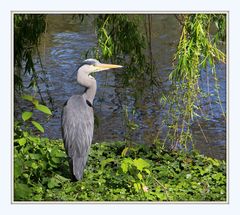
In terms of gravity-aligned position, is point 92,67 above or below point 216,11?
below

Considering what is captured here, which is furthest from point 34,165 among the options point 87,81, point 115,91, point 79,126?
point 115,91

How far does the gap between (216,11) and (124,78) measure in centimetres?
150

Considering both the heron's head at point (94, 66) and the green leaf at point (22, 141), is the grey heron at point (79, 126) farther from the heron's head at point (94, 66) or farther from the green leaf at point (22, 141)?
the green leaf at point (22, 141)

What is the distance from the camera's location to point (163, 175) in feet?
14.3

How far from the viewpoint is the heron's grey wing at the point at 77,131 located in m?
4.13

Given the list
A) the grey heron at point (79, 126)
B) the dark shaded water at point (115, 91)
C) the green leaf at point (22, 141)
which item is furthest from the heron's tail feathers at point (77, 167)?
the dark shaded water at point (115, 91)

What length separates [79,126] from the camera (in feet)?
13.7

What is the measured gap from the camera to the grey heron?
4125 millimetres

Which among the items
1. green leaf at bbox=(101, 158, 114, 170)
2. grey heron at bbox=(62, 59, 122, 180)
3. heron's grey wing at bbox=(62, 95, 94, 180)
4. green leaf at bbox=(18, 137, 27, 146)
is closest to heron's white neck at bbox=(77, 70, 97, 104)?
grey heron at bbox=(62, 59, 122, 180)

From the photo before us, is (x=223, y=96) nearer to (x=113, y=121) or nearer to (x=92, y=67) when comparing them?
(x=113, y=121)

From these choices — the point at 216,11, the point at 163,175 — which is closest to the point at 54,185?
the point at 163,175

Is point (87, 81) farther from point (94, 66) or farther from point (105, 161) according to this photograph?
point (105, 161)

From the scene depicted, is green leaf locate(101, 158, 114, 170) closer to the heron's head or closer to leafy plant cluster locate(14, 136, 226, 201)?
leafy plant cluster locate(14, 136, 226, 201)

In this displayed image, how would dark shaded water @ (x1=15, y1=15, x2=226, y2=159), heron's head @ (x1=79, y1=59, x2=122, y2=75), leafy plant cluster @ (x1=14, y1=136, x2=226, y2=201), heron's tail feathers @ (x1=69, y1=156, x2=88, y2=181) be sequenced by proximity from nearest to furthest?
1. leafy plant cluster @ (x1=14, y1=136, x2=226, y2=201)
2. heron's tail feathers @ (x1=69, y1=156, x2=88, y2=181)
3. heron's head @ (x1=79, y1=59, x2=122, y2=75)
4. dark shaded water @ (x1=15, y1=15, x2=226, y2=159)
